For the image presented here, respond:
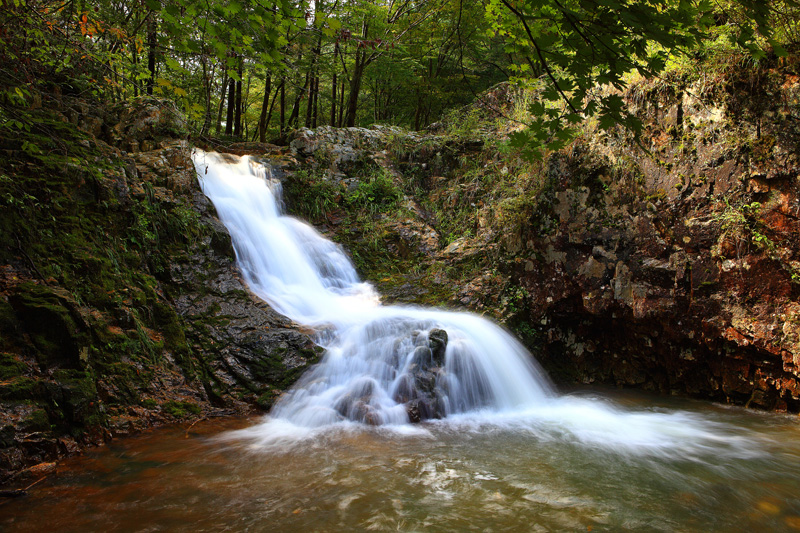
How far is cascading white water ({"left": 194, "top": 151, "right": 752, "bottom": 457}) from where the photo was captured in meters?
4.60

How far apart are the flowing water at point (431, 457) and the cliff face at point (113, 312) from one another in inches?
15.5

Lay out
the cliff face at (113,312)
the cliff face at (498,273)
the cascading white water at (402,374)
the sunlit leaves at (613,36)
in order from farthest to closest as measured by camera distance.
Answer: the cascading white water at (402,374) < the cliff face at (498,273) < the cliff face at (113,312) < the sunlit leaves at (613,36)

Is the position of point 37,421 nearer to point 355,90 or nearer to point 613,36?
point 613,36

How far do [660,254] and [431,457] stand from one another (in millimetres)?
4233

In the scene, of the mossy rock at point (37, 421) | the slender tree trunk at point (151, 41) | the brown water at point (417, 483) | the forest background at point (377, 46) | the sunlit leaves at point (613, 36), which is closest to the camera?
the sunlit leaves at point (613, 36)

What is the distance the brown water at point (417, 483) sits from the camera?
272cm

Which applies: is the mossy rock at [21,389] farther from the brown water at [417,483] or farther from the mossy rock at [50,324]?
the brown water at [417,483]

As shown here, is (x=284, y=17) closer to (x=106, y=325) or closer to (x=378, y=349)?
(x=106, y=325)

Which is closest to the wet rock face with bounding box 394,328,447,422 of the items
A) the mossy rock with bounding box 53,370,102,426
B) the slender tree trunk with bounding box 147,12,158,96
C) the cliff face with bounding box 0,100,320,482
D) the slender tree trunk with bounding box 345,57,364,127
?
the cliff face with bounding box 0,100,320,482

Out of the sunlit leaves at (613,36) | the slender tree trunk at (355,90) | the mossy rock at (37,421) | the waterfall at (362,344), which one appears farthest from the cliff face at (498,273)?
the slender tree trunk at (355,90)

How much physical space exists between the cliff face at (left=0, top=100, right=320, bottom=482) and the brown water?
0.44m

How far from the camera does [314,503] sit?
9.60 ft

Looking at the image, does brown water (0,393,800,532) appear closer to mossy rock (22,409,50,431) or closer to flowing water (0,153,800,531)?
flowing water (0,153,800,531)

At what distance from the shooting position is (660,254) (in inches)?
225
